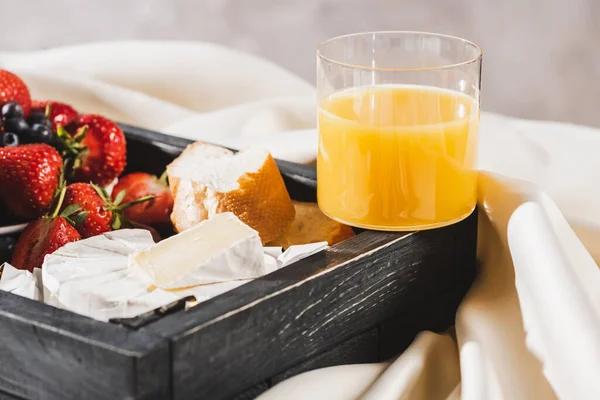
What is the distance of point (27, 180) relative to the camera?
1.33 meters

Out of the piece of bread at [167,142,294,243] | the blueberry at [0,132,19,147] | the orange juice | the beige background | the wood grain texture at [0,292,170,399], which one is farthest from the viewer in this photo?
the beige background

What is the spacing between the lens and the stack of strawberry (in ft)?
4.09

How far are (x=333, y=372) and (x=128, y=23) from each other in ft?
7.72

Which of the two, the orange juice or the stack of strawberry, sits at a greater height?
the orange juice

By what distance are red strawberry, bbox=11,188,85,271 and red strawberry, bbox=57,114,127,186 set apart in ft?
0.74

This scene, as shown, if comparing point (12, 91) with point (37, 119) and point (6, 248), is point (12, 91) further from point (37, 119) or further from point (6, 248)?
point (6, 248)

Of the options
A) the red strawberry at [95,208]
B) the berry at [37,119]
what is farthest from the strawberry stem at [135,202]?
the berry at [37,119]

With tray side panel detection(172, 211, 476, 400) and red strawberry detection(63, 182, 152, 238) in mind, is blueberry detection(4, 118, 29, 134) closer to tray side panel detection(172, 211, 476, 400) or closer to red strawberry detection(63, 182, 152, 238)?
red strawberry detection(63, 182, 152, 238)

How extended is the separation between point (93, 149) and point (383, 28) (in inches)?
67.8

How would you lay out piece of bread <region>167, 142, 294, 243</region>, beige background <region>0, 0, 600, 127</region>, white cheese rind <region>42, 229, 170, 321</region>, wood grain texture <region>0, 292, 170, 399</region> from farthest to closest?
beige background <region>0, 0, 600, 127</region>
piece of bread <region>167, 142, 294, 243</region>
white cheese rind <region>42, 229, 170, 321</region>
wood grain texture <region>0, 292, 170, 399</region>

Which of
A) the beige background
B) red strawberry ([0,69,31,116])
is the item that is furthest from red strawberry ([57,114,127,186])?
the beige background

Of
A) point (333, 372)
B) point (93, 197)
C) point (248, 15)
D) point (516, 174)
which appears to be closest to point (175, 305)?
point (333, 372)

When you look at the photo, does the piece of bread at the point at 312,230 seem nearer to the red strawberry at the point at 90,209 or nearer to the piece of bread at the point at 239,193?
the piece of bread at the point at 239,193

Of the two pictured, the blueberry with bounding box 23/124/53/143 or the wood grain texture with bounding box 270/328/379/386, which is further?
the blueberry with bounding box 23/124/53/143
